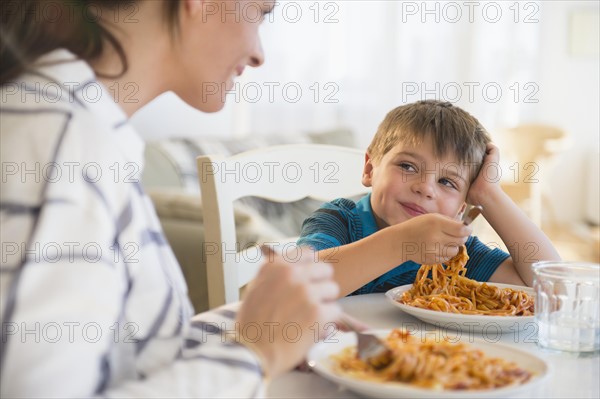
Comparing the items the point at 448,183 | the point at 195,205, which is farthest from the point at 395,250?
the point at 195,205

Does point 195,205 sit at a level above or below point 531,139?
above

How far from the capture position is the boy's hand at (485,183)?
59.5 inches

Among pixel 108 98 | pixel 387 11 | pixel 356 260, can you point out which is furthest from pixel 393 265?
pixel 387 11

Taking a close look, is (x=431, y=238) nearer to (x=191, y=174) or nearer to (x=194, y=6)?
(x=194, y=6)

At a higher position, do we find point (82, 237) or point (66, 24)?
point (66, 24)

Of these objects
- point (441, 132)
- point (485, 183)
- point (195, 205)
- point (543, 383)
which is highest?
point (441, 132)

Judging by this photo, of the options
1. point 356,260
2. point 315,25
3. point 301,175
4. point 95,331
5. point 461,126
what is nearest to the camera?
point 95,331

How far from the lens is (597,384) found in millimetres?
847

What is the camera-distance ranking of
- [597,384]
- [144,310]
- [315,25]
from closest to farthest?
[144,310] < [597,384] < [315,25]

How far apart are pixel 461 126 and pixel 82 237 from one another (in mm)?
1024

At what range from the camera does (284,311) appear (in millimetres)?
708

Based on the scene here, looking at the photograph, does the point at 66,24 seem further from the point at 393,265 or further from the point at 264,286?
the point at 393,265

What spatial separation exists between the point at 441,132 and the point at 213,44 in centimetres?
70

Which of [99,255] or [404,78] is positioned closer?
[99,255]
